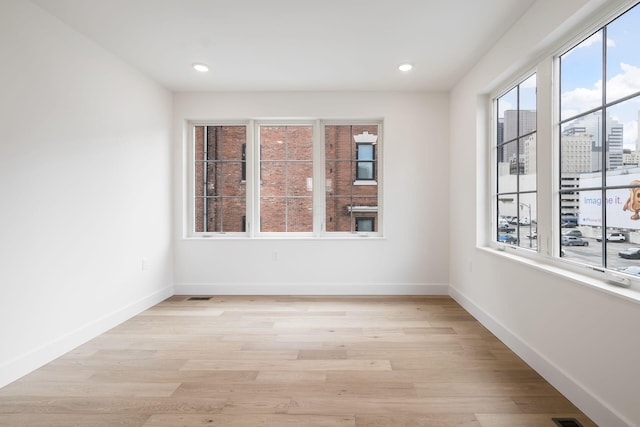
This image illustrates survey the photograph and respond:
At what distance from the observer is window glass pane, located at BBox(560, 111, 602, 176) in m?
1.93

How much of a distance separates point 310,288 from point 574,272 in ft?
9.22

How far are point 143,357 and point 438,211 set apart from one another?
351cm

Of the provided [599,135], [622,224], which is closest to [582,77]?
[599,135]

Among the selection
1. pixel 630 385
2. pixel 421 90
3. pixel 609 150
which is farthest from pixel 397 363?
pixel 421 90

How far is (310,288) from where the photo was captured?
419cm

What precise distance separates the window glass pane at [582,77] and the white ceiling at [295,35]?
547 mm

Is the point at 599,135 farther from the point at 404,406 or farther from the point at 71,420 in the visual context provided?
the point at 71,420

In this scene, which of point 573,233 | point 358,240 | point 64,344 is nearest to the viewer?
point 573,233

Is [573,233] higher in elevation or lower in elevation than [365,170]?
lower

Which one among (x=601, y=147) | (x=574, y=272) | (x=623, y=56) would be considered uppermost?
(x=623, y=56)

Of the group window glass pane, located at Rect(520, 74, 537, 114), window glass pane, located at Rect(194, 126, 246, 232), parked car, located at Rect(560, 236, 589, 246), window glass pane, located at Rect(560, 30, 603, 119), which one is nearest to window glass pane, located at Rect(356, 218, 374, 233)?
window glass pane, located at Rect(194, 126, 246, 232)

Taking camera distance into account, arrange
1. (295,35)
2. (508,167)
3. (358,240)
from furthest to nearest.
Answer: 1. (358,240)
2. (508,167)
3. (295,35)

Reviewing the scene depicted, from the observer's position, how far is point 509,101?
2977mm

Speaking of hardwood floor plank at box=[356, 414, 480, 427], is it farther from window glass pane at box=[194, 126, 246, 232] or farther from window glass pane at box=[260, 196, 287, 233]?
window glass pane at box=[194, 126, 246, 232]
